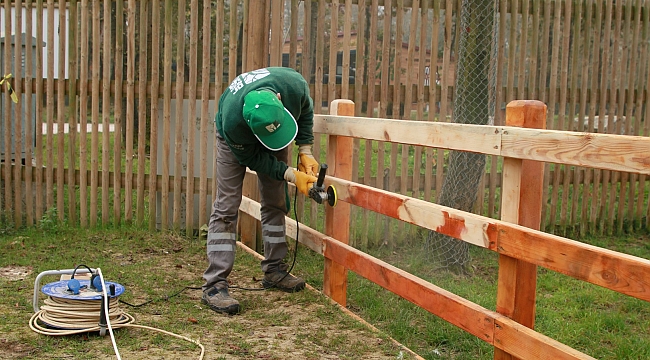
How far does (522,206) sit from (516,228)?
170 millimetres

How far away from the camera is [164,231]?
6680mm

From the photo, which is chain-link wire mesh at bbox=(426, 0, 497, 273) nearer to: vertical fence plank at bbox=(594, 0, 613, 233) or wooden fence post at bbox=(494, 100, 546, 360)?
vertical fence plank at bbox=(594, 0, 613, 233)

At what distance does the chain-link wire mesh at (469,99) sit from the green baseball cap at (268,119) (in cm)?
232

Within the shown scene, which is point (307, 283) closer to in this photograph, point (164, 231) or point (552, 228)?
point (164, 231)

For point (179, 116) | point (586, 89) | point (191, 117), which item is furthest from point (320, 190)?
point (586, 89)

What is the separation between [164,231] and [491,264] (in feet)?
10.1

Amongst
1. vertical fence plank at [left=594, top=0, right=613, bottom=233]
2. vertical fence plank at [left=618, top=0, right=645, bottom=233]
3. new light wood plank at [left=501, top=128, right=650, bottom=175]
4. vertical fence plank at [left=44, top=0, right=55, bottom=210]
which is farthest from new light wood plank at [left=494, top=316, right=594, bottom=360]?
vertical fence plank at [left=44, top=0, right=55, bottom=210]

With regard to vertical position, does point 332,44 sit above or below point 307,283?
above

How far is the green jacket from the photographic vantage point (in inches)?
173

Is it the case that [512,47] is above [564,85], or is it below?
above

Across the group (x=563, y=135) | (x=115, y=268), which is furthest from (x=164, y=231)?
(x=563, y=135)

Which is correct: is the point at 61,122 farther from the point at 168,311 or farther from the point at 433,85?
the point at 433,85

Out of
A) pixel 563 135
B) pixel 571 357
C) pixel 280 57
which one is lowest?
pixel 571 357

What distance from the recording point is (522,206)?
10.7 feet
